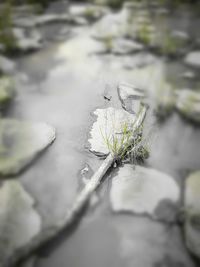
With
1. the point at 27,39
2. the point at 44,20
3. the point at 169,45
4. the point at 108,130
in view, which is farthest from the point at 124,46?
the point at 108,130

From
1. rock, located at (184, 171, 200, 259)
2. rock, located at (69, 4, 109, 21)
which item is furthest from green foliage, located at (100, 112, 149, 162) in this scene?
rock, located at (69, 4, 109, 21)

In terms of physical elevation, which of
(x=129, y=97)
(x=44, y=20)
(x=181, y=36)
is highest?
(x=129, y=97)

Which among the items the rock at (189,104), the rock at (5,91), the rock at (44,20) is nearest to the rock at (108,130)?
the rock at (189,104)

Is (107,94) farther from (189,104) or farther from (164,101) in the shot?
(189,104)

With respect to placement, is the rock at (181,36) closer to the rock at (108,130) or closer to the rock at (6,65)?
the rock at (6,65)

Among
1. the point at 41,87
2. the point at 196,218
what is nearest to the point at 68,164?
the point at 196,218

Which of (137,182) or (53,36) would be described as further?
(53,36)

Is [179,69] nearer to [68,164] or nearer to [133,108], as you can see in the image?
[133,108]
